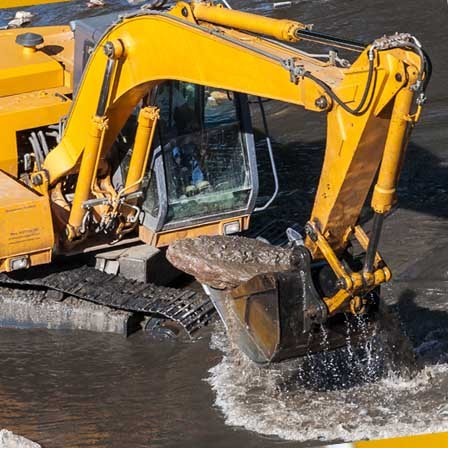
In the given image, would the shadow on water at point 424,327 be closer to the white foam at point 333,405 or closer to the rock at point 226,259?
the white foam at point 333,405

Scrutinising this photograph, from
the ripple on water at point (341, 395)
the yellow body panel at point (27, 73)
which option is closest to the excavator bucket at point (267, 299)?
the ripple on water at point (341, 395)

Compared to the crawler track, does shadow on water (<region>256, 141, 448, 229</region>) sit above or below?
below

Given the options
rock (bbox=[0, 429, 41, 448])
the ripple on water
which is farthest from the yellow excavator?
rock (bbox=[0, 429, 41, 448])

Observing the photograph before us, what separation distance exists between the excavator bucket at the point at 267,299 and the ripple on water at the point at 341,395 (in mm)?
578

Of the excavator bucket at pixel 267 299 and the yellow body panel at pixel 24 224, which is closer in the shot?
the excavator bucket at pixel 267 299

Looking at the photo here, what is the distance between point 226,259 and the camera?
894 centimetres

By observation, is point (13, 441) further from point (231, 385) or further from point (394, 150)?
point (394, 150)

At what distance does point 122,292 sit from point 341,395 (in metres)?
2.23

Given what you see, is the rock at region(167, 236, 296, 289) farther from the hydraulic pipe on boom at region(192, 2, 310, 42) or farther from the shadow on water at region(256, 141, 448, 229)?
the shadow on water at region(256, 141, 448, 229)

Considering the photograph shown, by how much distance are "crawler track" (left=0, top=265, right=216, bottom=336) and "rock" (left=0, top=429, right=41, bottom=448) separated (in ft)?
5.82

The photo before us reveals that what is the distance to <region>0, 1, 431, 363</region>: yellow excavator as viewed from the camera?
7.88 m

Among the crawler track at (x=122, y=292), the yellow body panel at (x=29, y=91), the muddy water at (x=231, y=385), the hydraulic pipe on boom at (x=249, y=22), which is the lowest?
the muddy water at (x=231, y=385)

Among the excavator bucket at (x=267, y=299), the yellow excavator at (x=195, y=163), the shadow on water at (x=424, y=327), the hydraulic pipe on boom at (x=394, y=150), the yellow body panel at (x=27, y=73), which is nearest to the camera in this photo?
the hydraulic pipe on boom at (x=394, y=150)

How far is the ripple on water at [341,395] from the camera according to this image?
8984mm
